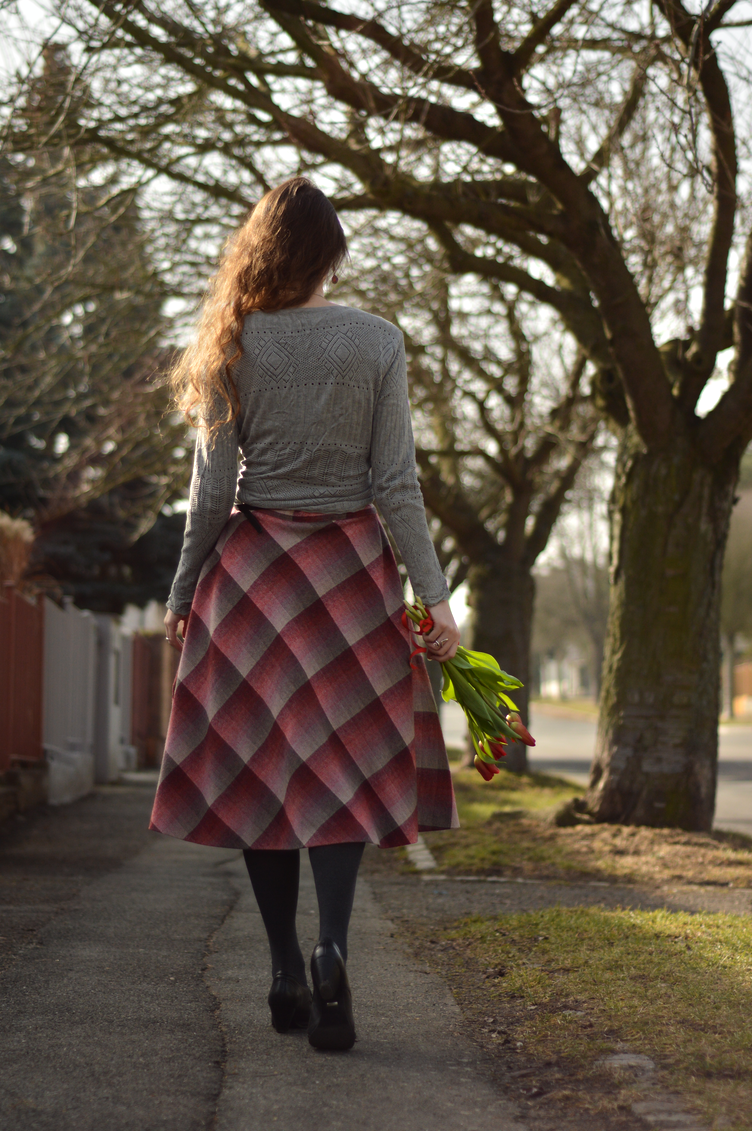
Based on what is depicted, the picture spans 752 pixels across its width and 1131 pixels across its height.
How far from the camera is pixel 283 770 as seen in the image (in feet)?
8.59

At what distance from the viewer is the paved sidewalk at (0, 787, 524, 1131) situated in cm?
209

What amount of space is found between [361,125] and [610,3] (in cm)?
153

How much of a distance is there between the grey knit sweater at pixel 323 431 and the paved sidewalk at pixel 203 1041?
105cm

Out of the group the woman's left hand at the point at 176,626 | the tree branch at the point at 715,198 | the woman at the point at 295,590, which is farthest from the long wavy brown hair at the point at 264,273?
the tree branch at the point at 715,198

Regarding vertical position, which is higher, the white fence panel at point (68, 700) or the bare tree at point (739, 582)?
the bare tree at point (739, 582)

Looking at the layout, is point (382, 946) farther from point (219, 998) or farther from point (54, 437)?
point (54, 437)

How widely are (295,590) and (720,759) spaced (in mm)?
17557

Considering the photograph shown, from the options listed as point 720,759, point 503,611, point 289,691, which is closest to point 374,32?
point 289,691

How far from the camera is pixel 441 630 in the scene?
2648 millimetres

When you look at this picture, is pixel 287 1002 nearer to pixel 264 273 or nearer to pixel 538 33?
pixel 264 273

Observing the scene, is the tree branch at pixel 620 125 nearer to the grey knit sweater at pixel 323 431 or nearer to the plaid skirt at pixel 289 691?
the grey knit sweater at pixel 323 431

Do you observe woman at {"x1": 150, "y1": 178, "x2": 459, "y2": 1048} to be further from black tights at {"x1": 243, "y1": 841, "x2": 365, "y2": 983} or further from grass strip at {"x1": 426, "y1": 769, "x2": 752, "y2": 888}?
grass strip at {"x1": 426, "y1": 769, "x2": 752, "y2": 888}

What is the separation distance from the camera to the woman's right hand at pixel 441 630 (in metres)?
2.65

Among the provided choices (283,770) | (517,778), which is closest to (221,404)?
(283,770)
